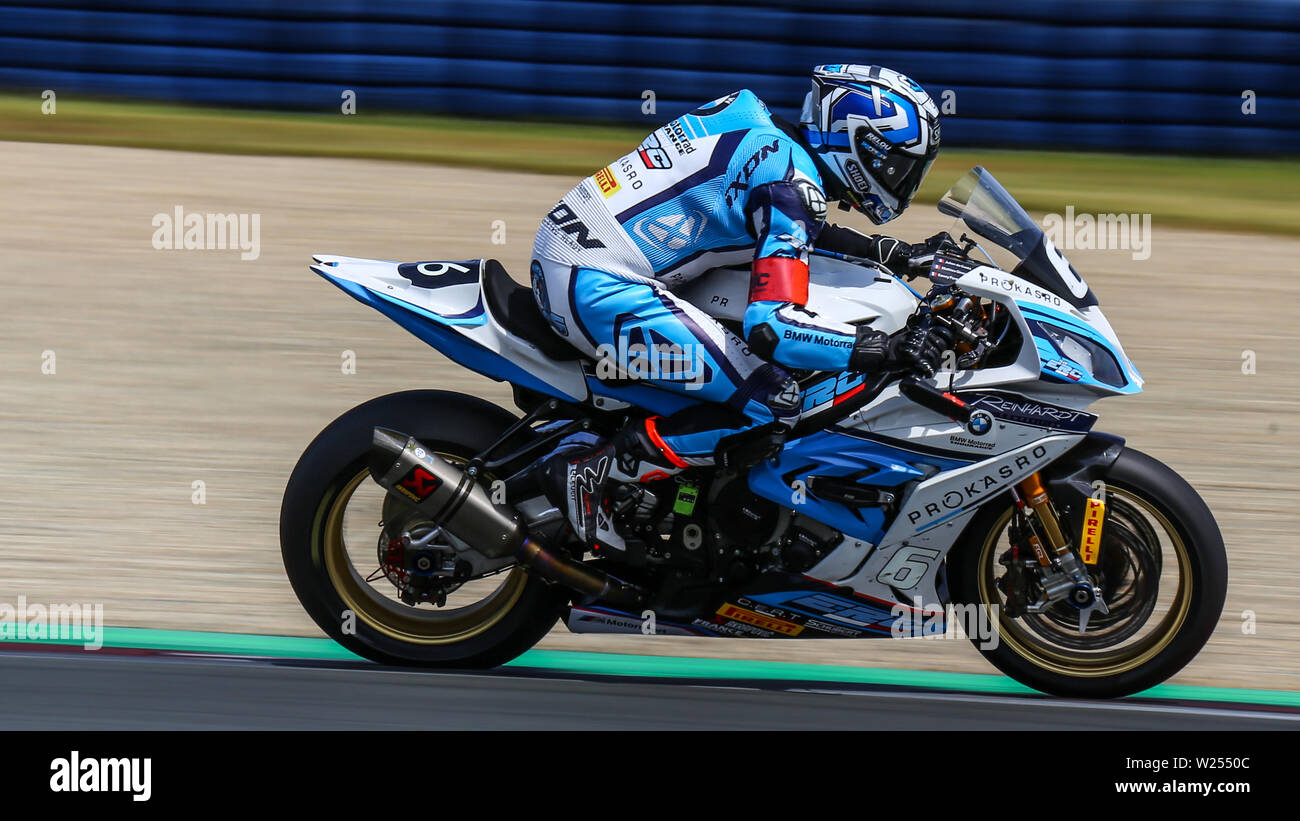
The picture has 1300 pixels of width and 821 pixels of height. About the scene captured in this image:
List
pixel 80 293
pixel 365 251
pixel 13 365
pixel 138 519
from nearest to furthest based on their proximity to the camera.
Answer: pixel 138 519 < pixel 13 365 < pixel 80 293 < pixel 365 251

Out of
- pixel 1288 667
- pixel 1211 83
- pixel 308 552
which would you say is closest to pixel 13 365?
pixel 308 552

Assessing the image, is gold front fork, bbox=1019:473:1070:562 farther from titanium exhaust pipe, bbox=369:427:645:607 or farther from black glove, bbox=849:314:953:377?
titanium exhaust pipe, bbox=369:427:645:607

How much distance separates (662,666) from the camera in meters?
4.77

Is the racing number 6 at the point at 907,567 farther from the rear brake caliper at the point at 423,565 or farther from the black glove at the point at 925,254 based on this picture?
the rear brake caliper at the point at 423,565

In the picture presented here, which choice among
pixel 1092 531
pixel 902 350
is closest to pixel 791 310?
pixel 902 350

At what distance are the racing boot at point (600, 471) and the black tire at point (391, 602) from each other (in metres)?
0.24

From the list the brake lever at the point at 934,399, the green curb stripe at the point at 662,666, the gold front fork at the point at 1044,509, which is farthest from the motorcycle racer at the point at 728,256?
the green curb stripe at the point at 662,666

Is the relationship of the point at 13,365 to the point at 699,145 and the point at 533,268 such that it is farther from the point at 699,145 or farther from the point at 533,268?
the point at 699,145

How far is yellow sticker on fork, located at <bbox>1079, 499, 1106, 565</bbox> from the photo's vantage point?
4.19m

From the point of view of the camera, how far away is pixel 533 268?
4.38 meters

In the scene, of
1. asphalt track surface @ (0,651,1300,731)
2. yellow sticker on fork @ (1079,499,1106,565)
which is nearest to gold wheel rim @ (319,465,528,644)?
asphalt track surface @ (0,651,1300,731)

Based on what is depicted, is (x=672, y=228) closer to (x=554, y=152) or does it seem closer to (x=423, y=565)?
(x=423, y=565)

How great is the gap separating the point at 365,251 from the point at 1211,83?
5.44m

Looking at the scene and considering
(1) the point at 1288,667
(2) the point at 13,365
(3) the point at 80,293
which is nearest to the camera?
(1) the point at 1288,667
